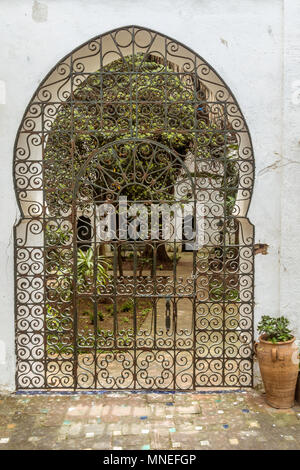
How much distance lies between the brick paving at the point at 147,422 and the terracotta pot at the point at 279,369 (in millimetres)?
118

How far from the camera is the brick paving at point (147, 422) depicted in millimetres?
3602

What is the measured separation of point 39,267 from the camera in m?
4.53

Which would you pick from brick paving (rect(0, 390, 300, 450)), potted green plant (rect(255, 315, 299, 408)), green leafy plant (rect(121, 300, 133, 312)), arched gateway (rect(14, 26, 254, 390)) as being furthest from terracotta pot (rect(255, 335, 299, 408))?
green leafy plant (rect(121, 300, 133, 312))

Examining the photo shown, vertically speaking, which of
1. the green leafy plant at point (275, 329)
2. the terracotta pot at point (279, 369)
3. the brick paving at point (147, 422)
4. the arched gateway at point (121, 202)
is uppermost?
the arched gateway at point (121, 202)

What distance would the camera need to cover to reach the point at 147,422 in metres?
3.92

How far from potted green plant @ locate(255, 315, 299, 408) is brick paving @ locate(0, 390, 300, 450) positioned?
140mm

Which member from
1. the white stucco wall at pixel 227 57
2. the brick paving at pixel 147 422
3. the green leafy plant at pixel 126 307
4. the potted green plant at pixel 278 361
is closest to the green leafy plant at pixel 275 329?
the potted green plant at pixel 278 361

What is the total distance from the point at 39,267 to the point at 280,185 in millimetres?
2604

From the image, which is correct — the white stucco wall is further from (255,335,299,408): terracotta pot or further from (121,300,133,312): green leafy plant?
(121,300,133,312): green leafy plant

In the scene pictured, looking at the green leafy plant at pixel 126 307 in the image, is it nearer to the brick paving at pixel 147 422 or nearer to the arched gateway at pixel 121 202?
the arched gateway at pixel 121 202

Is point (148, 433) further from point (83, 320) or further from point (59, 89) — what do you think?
point (83, 320)

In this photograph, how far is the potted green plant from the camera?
13.4 ft
